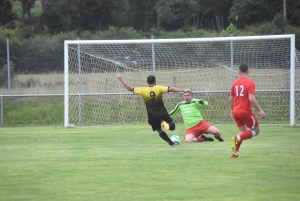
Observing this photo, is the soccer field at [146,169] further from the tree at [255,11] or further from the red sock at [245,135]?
the tree at [255,11]

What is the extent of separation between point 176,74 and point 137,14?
35.2m

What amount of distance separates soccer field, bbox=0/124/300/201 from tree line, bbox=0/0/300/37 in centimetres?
3172

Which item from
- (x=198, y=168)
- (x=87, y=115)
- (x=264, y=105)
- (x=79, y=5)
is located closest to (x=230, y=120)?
(x=264, y=105)

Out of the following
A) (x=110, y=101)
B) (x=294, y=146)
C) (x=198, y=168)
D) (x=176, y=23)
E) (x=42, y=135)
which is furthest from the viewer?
(x=176, y=23)

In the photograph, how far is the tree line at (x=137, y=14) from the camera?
47.6 m

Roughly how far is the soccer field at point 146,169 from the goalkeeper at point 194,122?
1.74 feet

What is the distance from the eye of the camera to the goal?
22.3 m

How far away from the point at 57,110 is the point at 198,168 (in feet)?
49.1

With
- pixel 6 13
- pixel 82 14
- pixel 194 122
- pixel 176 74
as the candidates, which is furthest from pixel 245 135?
pixel 82 14

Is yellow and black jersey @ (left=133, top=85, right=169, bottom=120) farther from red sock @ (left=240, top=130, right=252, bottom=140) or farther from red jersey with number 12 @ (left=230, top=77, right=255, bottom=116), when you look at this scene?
red sock @ (left=240, top=130, right=252, bottom=140)

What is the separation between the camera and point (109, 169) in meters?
11.2

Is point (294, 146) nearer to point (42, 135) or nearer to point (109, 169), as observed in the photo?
point (109, 169)

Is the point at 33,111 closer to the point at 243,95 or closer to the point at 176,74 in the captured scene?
the point at 176,74

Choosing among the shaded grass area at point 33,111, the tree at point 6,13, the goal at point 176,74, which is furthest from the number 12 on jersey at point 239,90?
the tree at point 6,13
